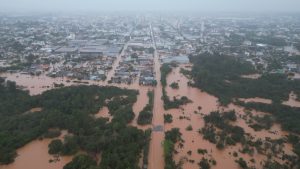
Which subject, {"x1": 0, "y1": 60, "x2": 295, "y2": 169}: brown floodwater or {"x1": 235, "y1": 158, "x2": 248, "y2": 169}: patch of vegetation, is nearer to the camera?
{"x1": 235, "y1": 158, "x2": 248, "y2": 169}: patch of vegetation

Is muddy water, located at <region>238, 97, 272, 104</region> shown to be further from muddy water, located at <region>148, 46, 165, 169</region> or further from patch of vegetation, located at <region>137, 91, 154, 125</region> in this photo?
patch of vegetation, located at <region>137, 91, 154, 125</region>

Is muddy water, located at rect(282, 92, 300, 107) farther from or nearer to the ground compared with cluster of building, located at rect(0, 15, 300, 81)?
nearer to the ground

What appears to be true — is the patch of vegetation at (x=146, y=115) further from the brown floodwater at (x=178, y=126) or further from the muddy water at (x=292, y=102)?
the muddy water at (x=292, y=102)

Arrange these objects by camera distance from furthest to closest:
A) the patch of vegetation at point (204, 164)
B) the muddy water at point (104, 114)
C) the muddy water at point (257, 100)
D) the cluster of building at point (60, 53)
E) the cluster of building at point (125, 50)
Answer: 1. the cluster of building at point (125, 50)
2. the cluster of building at point (60, 53)
3. the muddy water at point (257, 100)
4. the muddy water at point (104, 114)
5. the patch of vegetation at point (204, 164)

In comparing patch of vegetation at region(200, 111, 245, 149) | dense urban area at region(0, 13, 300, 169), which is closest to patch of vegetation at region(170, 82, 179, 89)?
dense urban area at region(0, 13, 300, 169)

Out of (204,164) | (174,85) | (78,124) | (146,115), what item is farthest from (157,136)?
(174,85)

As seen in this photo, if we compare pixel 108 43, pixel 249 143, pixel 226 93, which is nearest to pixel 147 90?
pixel 226 93

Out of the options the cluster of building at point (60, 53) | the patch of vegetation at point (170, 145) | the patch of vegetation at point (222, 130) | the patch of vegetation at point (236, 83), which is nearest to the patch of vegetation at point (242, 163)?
the patch of vegetation at point (222, 130)
